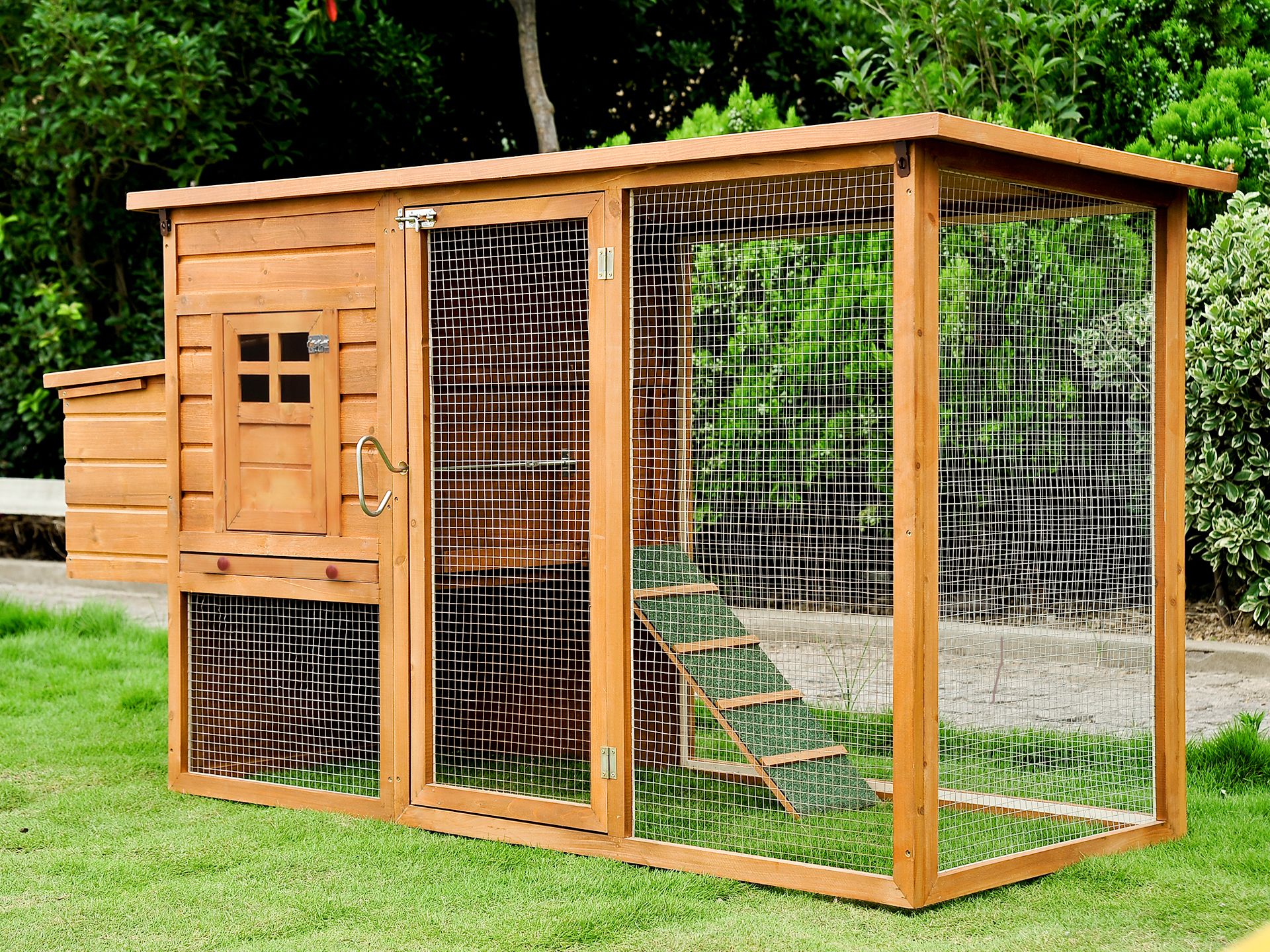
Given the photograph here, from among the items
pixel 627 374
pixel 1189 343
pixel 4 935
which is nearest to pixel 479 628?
pixel 627 374

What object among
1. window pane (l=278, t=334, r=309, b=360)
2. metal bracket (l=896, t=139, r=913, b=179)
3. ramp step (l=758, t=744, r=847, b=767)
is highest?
metal bracket (l=896, t=139, r=913, b=179)

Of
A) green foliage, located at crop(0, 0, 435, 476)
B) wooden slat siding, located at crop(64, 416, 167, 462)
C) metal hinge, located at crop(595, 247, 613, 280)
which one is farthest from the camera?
green foliage, located at crop(0, 0, 435, 476)

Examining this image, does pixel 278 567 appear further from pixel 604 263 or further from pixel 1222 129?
pixel 1222 129

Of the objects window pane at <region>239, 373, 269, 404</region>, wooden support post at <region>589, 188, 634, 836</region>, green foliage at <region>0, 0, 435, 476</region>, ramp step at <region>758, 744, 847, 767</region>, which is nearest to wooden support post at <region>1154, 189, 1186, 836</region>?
ramp step at <region>758, 744, 847, 767</region>

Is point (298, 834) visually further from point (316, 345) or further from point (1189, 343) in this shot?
point (1189, 343)

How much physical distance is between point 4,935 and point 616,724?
176cm

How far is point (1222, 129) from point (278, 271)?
210 inches

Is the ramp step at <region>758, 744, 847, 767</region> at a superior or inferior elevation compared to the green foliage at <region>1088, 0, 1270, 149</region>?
inferior

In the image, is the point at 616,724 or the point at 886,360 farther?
the point at 886,360

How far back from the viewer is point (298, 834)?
4621 mm

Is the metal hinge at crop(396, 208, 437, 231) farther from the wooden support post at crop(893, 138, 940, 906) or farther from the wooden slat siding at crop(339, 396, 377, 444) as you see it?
the wooden support post at crop(893, 138, 940, 906)

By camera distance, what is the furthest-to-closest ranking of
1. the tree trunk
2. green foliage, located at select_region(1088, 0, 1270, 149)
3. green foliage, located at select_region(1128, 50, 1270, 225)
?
1. the tree trunk
2. green foliage, located at select_region(1088, 0, 1270, 149)
3. green foliage, located at select_region(1128, 50, 1270, 225)

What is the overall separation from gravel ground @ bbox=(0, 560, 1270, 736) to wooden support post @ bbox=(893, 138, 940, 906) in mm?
1992

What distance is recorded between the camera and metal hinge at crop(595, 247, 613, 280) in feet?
14.2
